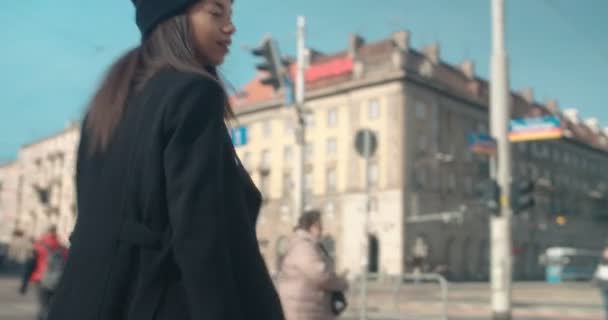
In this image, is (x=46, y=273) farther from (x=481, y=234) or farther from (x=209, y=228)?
(x=481, y=234)

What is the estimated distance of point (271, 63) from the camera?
1577cm

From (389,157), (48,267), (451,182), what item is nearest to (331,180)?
(389,157)

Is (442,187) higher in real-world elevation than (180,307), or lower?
higher

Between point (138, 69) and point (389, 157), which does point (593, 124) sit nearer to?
point (389, 157)

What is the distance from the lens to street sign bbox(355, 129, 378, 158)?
1411 centimetres

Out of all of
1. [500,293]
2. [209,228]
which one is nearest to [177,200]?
[209,228]

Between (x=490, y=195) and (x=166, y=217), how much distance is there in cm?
1378

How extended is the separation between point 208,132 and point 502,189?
548 inches

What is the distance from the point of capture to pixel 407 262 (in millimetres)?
51406

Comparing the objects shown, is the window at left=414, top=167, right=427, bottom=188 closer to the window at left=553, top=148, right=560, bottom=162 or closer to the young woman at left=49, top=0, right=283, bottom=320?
the window at left=553, top=148, right=560, bottom=162

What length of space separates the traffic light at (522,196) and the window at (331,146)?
4216cm

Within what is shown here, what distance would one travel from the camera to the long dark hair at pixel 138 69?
5.39ft

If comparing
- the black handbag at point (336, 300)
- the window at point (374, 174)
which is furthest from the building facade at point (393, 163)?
the black handbag at point (336, 300)

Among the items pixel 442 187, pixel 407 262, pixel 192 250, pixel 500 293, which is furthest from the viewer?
pixel 442 187
